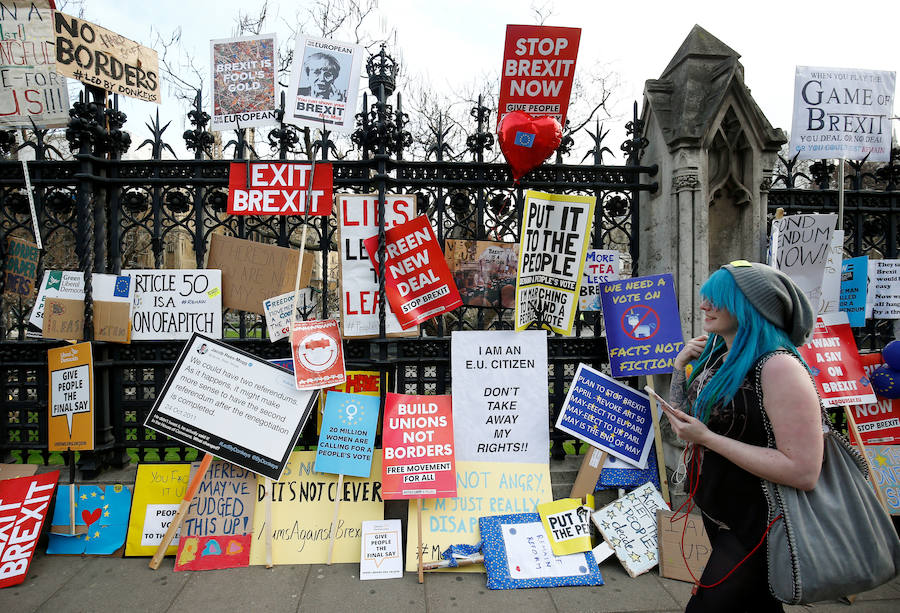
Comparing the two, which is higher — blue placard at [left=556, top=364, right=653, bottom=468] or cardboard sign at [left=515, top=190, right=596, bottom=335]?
cardboard sign at [left=515, top=190, right=596, bottom=335]

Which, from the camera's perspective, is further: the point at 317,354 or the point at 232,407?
the point at 317,354

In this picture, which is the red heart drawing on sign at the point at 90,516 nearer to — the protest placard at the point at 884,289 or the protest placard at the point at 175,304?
the protest placard at the point at 175,304

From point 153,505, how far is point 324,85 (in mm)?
3694

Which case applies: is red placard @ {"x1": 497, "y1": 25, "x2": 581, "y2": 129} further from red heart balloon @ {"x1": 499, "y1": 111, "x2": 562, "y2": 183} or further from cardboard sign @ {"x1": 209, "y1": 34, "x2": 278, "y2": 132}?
cardboard sign @ {"x1": 209, "y1": 34, "x2": 278, "y2": 132}

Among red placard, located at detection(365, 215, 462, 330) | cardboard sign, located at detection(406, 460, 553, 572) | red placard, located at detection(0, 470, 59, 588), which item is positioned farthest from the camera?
red placard, located at detection(365, 215, 462, 330)

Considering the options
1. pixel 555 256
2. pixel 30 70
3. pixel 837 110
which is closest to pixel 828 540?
pixel 555 256

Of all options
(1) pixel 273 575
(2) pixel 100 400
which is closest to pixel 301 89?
(2) pixel 100 400

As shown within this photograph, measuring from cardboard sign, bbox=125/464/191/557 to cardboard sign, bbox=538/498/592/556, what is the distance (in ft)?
9.56

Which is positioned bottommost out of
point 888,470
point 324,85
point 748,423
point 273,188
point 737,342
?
point 888,470

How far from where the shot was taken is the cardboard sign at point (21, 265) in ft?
14.5

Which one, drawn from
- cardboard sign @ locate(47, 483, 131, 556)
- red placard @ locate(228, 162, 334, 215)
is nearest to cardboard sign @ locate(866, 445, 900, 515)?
red placard @ locate(228, 162, 334, 215)

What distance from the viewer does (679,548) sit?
373 cm

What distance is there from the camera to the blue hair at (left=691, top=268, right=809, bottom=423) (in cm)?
190

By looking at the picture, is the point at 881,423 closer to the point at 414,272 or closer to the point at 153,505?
the point at 414,272
